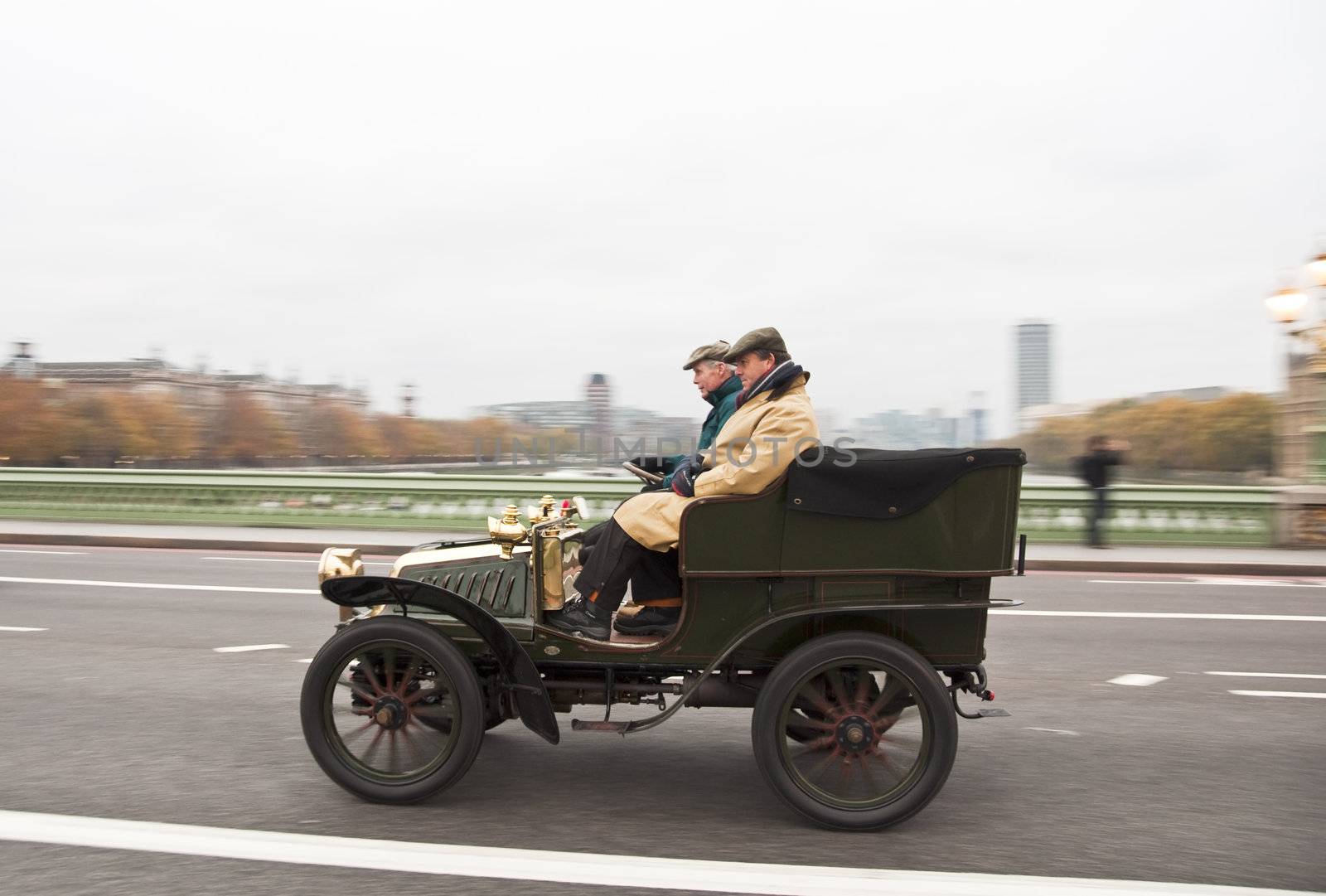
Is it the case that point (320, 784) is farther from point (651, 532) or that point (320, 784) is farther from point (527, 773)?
point (651, 532)

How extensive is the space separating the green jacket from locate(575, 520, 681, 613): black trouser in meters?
0.58

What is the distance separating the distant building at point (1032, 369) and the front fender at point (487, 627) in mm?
11557

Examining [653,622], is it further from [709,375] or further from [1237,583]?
[1237,583]

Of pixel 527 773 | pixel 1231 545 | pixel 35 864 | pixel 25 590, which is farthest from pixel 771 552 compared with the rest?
pixel 1231 545

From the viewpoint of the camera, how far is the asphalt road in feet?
11.0

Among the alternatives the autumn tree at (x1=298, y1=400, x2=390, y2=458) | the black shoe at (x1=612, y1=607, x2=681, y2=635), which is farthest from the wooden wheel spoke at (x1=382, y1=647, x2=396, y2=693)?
the autumn tree at (x1=298, y1=400, x2=390, y2=458)

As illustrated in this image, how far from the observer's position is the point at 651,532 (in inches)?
149

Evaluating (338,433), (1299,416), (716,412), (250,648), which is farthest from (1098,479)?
(338,433)

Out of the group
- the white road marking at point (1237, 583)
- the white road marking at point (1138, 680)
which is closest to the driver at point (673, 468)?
the white road marking at point (1138, 680)

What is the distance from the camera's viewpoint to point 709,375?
4.62 m

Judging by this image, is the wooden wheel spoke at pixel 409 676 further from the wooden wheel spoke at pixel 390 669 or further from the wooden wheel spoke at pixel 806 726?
the wooden wheel spoke at pixel 806 726

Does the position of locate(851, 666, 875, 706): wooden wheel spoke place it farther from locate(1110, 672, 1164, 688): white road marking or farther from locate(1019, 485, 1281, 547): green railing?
locate(1019, 485, 1281, 547): green railing

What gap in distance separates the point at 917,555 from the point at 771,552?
519 mm

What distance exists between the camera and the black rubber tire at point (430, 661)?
3756 mm
